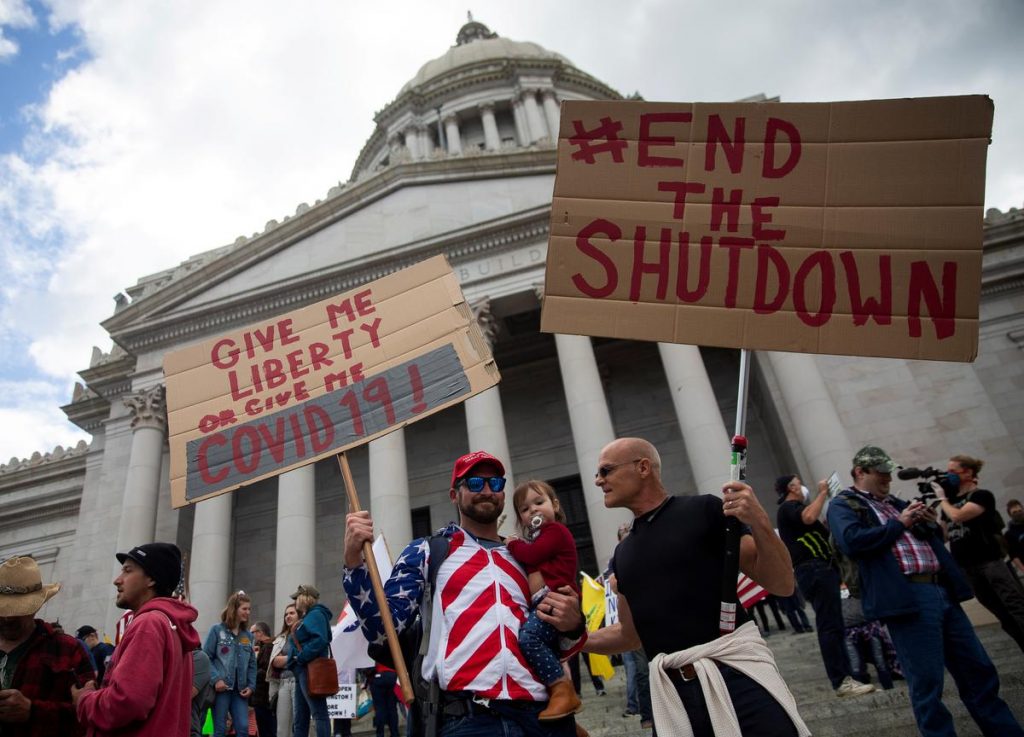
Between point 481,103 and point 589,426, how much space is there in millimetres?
27122

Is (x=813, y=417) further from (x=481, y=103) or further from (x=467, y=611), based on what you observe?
(x=481, y=103)

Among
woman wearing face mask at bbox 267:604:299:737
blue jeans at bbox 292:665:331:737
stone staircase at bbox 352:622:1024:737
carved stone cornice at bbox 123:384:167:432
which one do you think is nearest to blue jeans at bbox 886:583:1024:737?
stone staircase at bbox 352:622:1024:737

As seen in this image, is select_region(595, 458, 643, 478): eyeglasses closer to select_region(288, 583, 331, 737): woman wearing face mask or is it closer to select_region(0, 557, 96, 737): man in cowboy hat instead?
select_region(0, 557, 96, 737): man in cowboy hat

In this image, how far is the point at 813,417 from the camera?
15.3 metres

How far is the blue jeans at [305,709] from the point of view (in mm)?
6883

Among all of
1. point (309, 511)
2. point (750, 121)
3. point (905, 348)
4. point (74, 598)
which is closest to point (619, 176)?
point (750, 121)

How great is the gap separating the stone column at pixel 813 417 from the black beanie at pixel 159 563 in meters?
13.9

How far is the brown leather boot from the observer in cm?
273

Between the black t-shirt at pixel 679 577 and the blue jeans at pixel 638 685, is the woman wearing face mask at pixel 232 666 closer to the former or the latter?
the blue jeans at pixel 638 685

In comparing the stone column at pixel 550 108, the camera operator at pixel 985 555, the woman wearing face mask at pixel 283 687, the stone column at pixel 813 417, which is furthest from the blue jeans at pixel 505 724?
the stone column at pixel 550 108

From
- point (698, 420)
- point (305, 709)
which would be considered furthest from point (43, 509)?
point (698, 420)

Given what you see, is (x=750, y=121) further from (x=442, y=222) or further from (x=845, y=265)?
(x=442, y=222)

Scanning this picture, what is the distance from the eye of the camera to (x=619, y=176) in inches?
153

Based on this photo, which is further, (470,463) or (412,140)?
(412,140)
